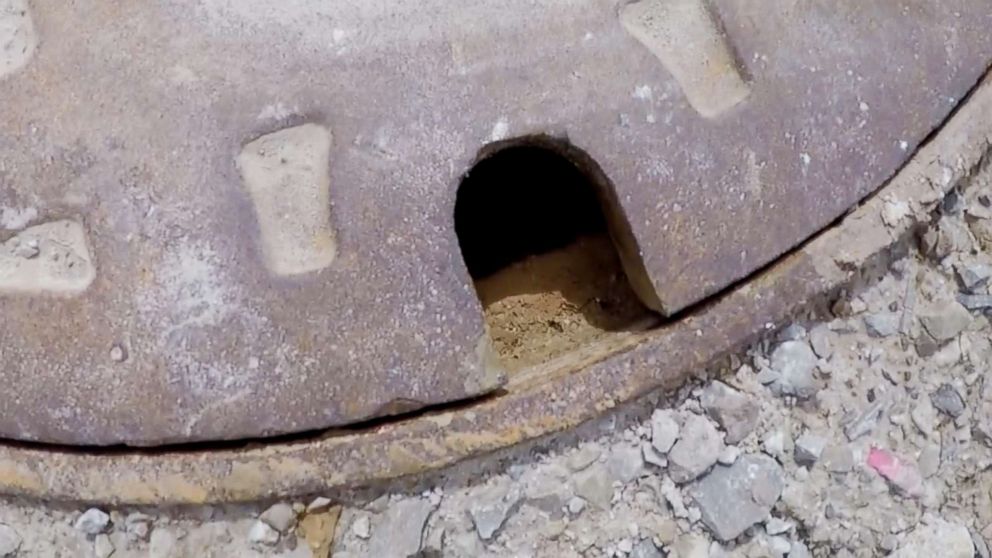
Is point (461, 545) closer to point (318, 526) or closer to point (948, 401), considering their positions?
point (318, 526)

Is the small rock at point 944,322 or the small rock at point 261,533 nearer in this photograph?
the small rock at point 261,533

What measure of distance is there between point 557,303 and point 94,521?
433mm

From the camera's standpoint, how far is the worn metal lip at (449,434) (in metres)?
0.97

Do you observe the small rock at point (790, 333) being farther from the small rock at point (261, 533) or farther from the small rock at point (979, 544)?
the small rock at point (261, 533)

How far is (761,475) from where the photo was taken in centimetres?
106

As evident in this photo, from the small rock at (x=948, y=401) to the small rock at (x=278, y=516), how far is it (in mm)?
575

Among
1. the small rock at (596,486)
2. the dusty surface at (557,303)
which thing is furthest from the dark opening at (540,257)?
the small rock at (596,486)

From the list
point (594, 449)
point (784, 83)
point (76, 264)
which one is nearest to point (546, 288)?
point (594, 449)

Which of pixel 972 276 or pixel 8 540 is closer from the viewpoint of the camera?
pixel 8 540

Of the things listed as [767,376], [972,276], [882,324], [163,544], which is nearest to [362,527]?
[163,544]

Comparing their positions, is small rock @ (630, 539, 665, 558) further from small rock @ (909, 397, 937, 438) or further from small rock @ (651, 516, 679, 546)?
small rock @ (909, 397, 937, 438)

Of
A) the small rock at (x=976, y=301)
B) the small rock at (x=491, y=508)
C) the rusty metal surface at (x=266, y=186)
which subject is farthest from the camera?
the small rock at (x=976, y=301)

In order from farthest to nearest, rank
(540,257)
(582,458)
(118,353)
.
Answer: (540,257) < (582,458) < (118,353)

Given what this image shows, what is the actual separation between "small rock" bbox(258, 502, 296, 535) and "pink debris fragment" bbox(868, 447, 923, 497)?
50 cm
